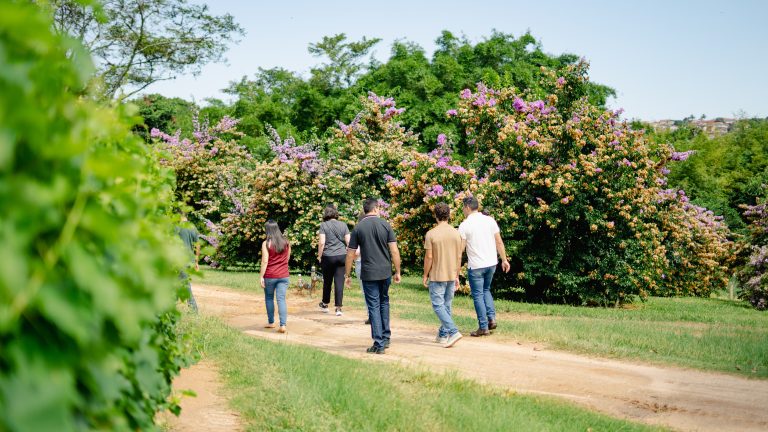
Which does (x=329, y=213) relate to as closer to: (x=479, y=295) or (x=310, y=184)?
(x=479, y=295)

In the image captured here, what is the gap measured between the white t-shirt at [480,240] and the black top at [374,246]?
1586mm

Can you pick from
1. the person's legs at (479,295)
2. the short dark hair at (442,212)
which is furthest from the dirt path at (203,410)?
the person's legs at (479,295)

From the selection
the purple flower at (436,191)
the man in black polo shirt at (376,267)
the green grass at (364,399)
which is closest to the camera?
the green grass at (364,399)

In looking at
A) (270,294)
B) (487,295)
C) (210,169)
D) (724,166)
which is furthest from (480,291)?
(724,166)

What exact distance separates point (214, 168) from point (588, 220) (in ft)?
60.4

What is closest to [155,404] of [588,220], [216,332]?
[216,332]

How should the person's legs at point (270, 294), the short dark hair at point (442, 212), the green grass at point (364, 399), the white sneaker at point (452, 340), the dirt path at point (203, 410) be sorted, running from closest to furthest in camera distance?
the dirt path at point (203, 410)
the green grass at point (364, 399)
the white sneaker at point (452, 340)
the short dark hair at point (442, 212)
the person's legs at point (270, 294)

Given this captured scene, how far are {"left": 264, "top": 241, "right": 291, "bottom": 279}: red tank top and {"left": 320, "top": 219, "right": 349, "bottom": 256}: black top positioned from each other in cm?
231

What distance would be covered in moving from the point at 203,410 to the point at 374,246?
14.8ft

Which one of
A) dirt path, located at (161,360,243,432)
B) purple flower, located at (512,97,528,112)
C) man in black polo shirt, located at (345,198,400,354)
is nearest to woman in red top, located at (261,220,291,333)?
man in black polo shirt, located at (345,198,400,354)

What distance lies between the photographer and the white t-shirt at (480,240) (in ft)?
35.7

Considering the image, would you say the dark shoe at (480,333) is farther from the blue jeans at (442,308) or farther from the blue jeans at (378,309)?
the blue jeans at (378,309)

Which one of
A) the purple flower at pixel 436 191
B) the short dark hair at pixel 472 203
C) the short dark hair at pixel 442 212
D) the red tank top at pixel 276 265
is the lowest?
the red tank top at pixel 276 265

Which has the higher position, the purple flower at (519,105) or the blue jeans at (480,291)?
the purple flower at (519,105)
